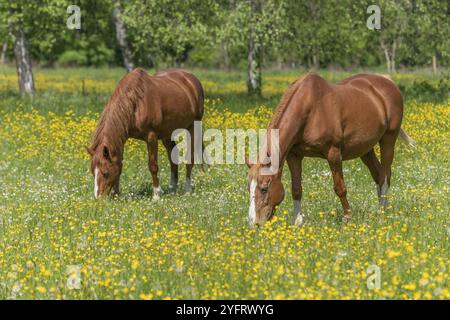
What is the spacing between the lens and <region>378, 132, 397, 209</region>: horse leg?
11.2 m

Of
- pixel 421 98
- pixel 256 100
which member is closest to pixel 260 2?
pixel 256 100

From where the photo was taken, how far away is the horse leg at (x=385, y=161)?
11.2 metres

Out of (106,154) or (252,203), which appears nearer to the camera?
(252,203)

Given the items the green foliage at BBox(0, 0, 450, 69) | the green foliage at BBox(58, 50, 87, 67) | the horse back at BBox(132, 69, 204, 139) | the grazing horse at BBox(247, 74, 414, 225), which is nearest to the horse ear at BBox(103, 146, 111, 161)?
the horse back at BBox(132, 69, 204, 139)

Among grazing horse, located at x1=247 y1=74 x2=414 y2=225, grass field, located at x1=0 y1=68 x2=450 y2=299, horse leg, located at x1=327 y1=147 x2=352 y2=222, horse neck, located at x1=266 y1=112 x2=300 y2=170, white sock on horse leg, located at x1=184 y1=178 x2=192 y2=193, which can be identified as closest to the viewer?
grass field, located at x1=0 y1=68 x2=450 y2=299

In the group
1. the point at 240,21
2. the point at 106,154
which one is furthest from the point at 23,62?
the point at 106,154

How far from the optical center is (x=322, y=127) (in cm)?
A: 952

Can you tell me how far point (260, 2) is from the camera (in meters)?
26.7

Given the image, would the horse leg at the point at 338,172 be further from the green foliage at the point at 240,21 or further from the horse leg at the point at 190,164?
the green foliage at the point at 240,21

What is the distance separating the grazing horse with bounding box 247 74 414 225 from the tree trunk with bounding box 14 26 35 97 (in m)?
20.2

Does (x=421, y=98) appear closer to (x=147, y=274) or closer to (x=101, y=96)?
(x=101, y=96)

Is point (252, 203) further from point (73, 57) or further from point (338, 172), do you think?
point (73, 57)

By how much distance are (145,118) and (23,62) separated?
1767 cm

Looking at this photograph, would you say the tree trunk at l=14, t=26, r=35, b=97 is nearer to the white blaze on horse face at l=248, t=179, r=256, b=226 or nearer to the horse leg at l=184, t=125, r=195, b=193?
the horse leg at l=184, t=125, r=195, b=193
